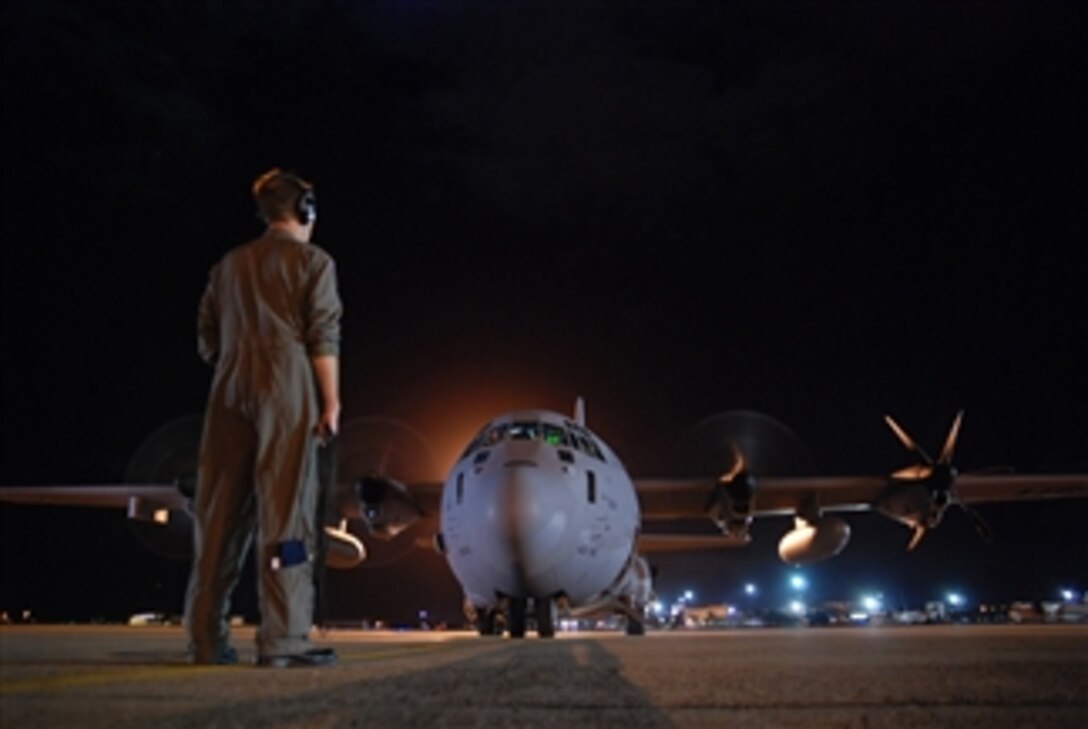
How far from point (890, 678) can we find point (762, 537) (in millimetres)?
99773

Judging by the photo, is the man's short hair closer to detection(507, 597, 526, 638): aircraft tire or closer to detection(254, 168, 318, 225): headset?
detection(254, 168, 318, 225): headset

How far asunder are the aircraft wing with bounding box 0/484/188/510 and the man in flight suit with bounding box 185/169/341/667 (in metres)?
19.5

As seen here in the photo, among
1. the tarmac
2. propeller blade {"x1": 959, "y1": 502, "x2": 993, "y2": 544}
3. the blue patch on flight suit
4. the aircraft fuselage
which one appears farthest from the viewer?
propeller blade {"x1": 959, "y1": 502, "x2": 993, "y2": 544}

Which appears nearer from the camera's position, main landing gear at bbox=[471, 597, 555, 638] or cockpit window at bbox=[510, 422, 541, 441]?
cockpit window at bbox=[510, 422, 541, 441]

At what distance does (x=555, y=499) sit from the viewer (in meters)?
11.1

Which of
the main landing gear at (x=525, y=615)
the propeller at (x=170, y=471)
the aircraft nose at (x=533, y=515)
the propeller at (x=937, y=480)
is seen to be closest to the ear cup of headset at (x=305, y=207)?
the aircraft nose at (x=533, y=515)

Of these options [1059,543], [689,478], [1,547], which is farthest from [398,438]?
[1059,543]

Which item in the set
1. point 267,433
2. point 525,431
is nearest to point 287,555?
point 267,433

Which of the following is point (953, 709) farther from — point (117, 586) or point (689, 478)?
point (117, 586)

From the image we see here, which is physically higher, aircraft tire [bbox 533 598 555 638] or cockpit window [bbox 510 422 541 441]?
cockpit window [bbox 510 422 541 441]

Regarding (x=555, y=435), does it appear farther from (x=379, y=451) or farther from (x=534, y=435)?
(x=379, y=451)

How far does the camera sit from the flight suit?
3812mm

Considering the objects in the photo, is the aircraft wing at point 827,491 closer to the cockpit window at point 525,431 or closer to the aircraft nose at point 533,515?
the cockpit window at point 525,431

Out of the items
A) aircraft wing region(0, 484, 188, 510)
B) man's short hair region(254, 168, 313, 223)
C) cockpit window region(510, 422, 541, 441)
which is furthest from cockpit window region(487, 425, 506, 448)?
aircraft wing region(0, 484, 188, 510)
